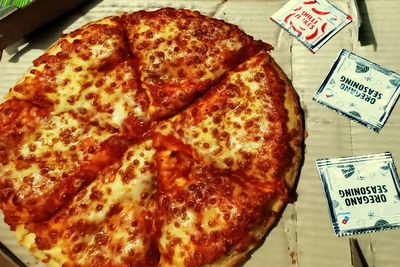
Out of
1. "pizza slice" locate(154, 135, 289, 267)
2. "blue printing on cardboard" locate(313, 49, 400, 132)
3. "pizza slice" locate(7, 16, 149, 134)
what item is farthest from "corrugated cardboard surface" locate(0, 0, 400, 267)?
"pizza slice" locate(7, 16, 149, 134)

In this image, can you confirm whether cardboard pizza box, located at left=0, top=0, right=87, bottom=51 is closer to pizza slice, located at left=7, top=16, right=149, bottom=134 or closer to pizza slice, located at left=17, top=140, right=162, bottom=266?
pizza slice, located at left=7, top=16, right=149, bottom=134

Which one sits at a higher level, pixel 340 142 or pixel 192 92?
pixel 192 92

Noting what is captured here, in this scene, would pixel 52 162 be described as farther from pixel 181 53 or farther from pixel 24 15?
pixel 24 15

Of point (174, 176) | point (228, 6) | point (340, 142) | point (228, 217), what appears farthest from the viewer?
point (228, 6)

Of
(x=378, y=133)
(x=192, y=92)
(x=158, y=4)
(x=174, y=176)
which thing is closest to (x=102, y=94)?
(x=192, y=92)

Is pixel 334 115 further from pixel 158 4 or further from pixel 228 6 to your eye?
pixel 158 4

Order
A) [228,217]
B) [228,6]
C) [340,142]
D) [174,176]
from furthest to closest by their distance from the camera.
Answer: [228,6]
[340,142]
[174,176]
[228,217]

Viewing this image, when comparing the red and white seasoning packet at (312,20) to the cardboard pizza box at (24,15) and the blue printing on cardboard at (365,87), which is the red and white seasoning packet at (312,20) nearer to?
the blue printing on cardboard at (365,87)
